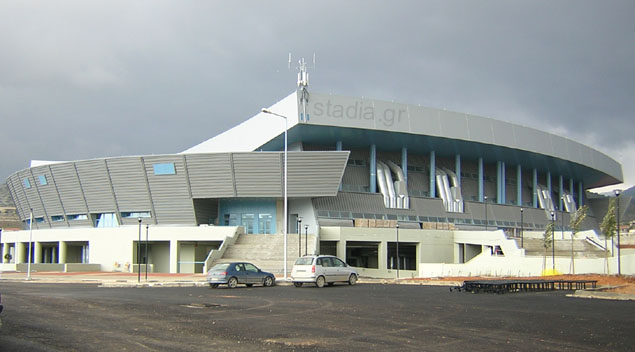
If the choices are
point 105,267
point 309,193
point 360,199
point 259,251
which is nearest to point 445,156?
point 360,199

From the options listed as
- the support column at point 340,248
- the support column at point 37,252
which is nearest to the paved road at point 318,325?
the support column at point 340,248

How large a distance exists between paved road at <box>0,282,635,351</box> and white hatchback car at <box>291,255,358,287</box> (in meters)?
8.97

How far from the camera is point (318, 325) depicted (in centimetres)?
1399

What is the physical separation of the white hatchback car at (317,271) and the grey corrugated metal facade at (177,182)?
2414cm

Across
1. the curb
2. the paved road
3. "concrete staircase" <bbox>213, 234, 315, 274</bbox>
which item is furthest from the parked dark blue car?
the curb

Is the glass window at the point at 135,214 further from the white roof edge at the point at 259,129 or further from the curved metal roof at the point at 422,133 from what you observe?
the curved metal roof at the point at 422,133

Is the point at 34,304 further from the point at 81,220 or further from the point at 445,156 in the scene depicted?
the point at 445,156

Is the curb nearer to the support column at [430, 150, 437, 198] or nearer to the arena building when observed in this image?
the arena building

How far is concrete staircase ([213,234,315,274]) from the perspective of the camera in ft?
160

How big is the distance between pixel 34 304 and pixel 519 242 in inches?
1825

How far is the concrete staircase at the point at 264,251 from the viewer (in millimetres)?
48719

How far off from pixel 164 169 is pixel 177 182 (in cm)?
171

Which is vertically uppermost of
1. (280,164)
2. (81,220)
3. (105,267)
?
(280,164)

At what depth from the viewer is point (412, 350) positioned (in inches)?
414
